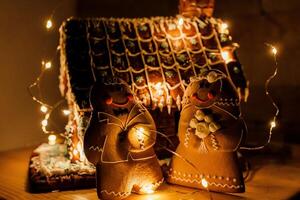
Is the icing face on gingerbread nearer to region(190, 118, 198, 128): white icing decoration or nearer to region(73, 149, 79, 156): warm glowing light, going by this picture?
region(190, 118, 198, 128): white icing decoration

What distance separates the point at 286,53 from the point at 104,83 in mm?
1332

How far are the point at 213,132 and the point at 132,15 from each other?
4.71 ft

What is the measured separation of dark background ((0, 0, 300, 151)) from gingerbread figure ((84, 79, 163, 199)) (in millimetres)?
910

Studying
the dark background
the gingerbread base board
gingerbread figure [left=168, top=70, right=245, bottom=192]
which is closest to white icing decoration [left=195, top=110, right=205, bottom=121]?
gingerbread figure [left=168, top=70, right=245, bottom=192]

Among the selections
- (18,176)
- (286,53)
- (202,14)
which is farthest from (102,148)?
(286,53)

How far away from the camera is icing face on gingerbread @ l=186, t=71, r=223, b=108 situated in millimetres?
1406

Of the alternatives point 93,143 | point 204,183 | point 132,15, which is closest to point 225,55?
point 204,183

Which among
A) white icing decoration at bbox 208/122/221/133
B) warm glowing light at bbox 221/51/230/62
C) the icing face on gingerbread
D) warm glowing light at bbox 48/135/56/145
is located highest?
warm glowing light at bbox 221/51/230/62

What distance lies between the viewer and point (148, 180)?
4.60 ft

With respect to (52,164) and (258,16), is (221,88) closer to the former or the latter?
(52,164)

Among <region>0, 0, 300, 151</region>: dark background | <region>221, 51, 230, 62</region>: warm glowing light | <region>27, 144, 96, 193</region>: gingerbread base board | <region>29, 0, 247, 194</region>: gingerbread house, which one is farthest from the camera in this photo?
<region>0, 0, 300, 151</region>: dark background

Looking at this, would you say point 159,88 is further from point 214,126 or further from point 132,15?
point 132,15

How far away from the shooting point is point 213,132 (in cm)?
140

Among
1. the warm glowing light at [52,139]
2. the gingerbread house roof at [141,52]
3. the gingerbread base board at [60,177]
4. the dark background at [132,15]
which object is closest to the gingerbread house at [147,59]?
the gingerbread house roof at [141,52]
